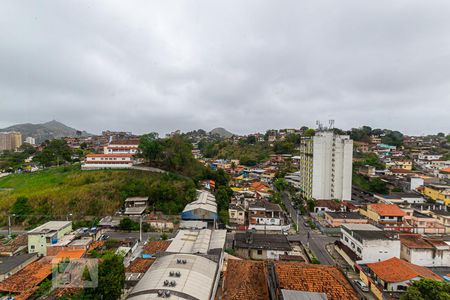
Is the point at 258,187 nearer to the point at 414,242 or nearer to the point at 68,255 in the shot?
the point at 414,242

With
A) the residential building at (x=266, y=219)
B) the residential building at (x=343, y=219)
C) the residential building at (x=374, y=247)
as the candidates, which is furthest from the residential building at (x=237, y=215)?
the residential building at (x=374, y=247)

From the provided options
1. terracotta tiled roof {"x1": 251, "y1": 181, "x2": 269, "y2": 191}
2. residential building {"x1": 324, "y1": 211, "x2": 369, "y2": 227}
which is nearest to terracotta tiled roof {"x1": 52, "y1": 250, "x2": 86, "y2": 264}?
residential building {"x1": 324, "y1": 211, "x2": 369, "y2": 227}

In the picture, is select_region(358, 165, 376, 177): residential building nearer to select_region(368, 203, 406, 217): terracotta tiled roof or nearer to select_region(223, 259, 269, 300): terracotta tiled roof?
select_region(368, 203, 406, 217): terracotta tiled roof

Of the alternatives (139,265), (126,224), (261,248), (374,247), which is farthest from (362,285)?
(126,224)

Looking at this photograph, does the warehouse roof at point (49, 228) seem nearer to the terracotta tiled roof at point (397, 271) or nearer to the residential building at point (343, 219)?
the terracotta tiled roof at point (397, 271)

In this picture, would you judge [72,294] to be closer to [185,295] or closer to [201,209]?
[185,295]

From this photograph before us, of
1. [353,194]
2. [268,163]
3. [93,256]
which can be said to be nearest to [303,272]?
[93,256]
